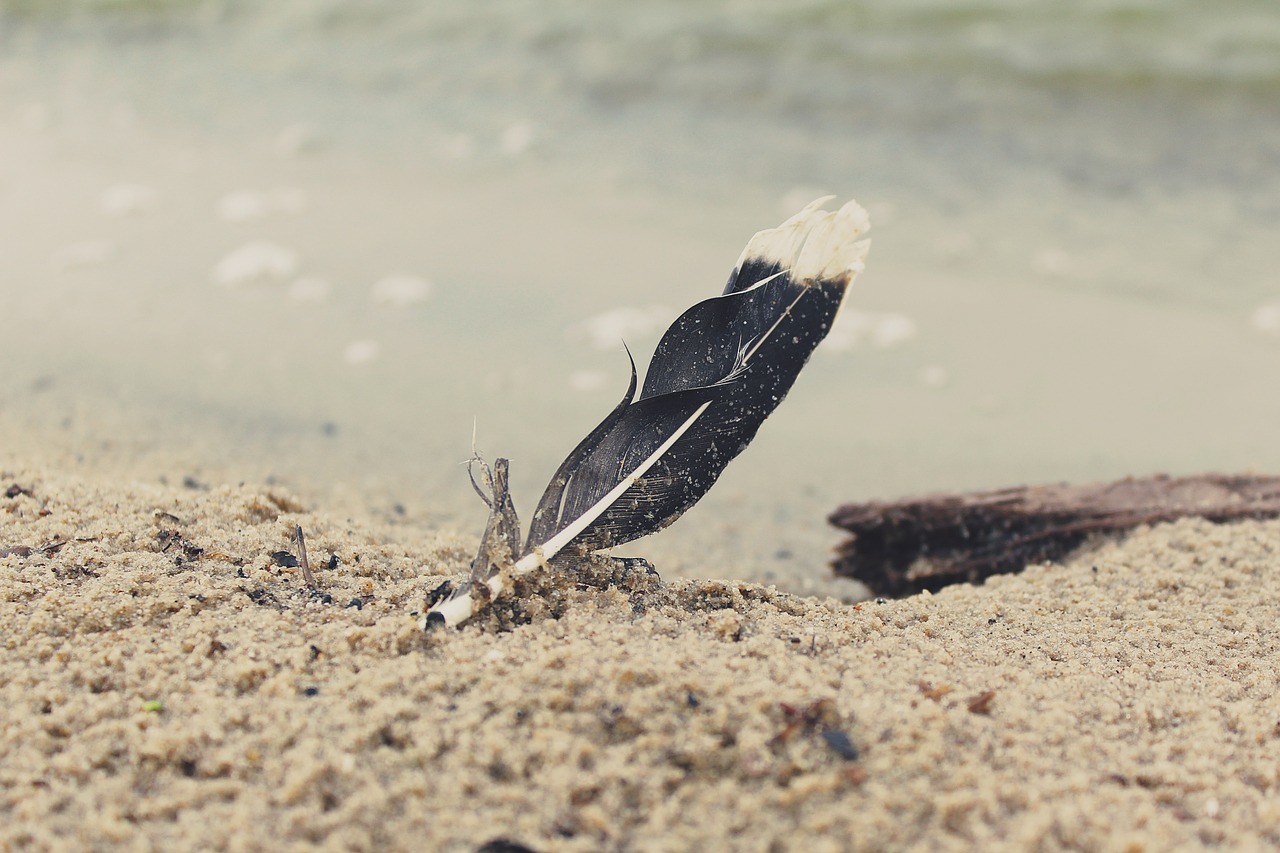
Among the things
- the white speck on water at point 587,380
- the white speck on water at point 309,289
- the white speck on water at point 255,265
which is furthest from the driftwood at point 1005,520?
the white speck on water at point 255,265

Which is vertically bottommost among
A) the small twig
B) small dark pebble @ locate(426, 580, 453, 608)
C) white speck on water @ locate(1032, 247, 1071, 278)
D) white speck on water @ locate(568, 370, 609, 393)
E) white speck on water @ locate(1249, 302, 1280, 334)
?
white speck on water @ locate(1249, 302, 1280, 334)

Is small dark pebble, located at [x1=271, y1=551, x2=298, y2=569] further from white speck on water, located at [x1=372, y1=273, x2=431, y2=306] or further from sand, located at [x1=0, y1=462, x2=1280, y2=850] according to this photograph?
white speck on water, located at [x1=372, y1=273, x2=431, y2=306]

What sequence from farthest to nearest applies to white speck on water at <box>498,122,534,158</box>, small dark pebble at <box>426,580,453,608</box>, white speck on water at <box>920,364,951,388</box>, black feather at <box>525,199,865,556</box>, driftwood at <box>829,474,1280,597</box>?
white speck on water at <box>498,122,534,158</box>, white speck on water at <box>920,364,951,388</box>, driftwood at <box>829,474,1280,597</box>, black feather at <box>525,199,865,556</box>, small dark pebble at <box>426,580,453,608</box>

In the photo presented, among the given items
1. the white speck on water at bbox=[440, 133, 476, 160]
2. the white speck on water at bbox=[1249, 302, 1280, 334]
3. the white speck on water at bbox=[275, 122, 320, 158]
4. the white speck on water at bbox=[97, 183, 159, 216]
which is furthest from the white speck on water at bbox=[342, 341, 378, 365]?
the white speck on water at bbox=[1249, 302, 1280, 334]

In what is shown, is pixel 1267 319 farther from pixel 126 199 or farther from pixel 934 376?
pixel 126 199

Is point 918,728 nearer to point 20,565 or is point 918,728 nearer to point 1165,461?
point 20,565

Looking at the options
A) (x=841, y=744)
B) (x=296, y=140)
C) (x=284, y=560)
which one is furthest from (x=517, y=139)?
(x=841, y=744)
